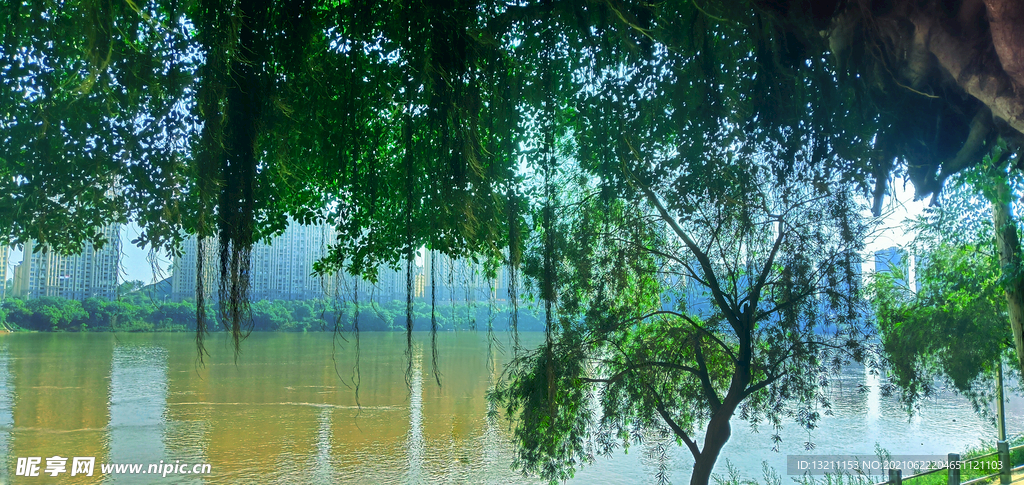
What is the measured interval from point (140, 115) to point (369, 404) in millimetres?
13260

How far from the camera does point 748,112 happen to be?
1.75 metres

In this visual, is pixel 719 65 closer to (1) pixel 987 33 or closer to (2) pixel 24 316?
(1) pixel 987 33

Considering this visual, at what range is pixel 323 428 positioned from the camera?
12805mm

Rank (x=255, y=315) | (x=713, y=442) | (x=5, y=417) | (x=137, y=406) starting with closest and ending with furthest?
(x=255, y=315) < (x=713, y=442) < (x=5, y=417) < (x=137, y=406)

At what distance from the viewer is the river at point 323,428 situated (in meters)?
10.4

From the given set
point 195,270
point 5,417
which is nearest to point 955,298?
point 195,270

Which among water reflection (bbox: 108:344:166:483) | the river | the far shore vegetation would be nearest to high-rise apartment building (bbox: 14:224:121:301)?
the far shore vegetation

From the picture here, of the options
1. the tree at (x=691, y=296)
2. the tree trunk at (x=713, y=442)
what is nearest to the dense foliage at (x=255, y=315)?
the tree at (x=691, y=296)

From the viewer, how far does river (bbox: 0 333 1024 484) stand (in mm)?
10422

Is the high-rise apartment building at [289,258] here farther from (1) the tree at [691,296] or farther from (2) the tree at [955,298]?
(2) the tree at [955,298]

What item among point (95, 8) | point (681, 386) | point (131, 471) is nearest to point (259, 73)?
point (95, 8)

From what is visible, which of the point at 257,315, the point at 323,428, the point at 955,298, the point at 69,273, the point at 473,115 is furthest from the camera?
the point at 323,428

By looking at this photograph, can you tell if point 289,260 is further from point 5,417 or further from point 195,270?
point 5,417

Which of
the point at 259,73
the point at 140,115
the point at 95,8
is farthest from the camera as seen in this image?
the point at 140,115
